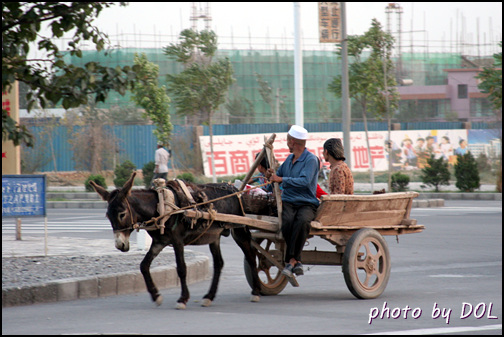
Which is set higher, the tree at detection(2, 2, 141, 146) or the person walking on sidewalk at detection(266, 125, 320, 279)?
the tree at detection(2, 2, 141, 146)

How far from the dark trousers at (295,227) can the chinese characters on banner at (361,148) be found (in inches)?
1044

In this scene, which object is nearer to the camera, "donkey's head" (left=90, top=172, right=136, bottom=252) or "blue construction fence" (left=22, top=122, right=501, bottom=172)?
"donkey's head" (left=90, top=172, right=136, bottom=252)

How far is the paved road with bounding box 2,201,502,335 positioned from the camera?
20.9 feet

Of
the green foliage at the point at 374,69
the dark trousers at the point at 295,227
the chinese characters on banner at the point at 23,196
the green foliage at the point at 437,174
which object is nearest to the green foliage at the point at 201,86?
the green foliage at the point at 374,69

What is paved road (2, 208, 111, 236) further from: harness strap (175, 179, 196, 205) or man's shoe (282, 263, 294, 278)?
man's shoe (282, 263, 294, 278)

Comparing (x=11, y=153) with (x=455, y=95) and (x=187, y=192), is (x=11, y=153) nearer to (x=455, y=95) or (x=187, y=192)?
(x=187, y=192)

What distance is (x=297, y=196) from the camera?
8.02 meters

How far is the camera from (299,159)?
8102mm

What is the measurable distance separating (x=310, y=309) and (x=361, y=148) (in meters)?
30.6

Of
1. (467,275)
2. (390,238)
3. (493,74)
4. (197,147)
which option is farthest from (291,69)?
(467,275)

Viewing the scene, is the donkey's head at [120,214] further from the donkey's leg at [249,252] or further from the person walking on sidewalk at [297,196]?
the person walking on sidewalk at [297,196]

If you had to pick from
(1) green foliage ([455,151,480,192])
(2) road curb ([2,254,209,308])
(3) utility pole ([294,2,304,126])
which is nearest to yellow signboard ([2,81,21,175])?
(2) road curb ([2,254,209,308])

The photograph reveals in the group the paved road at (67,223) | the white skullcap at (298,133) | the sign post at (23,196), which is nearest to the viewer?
the white skullcap at (298,133)

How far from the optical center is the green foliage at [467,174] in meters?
28.7
